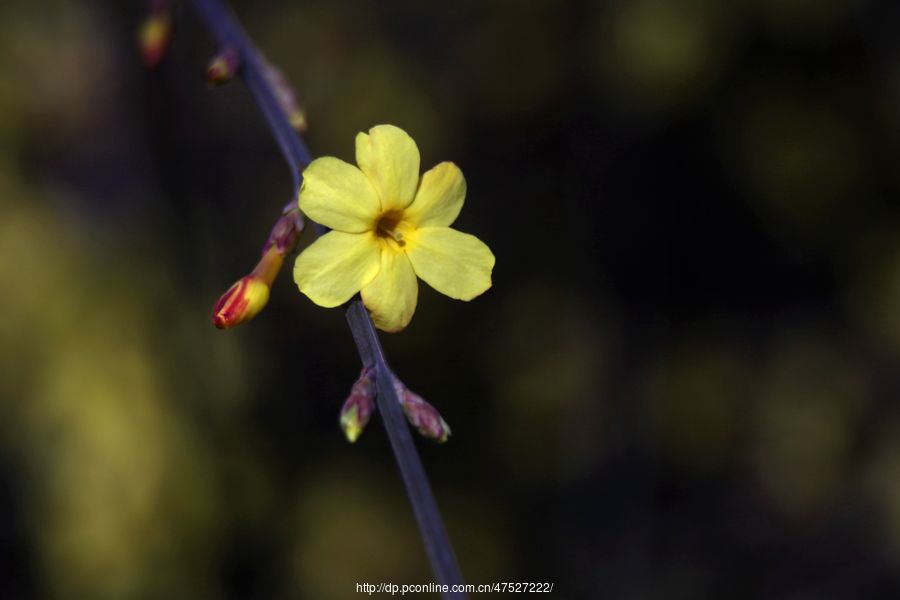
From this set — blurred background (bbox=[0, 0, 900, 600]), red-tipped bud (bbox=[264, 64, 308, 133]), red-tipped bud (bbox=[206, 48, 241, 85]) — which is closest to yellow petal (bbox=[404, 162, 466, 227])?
red-tipped bud (bbox=[264, 64, 308, 133])

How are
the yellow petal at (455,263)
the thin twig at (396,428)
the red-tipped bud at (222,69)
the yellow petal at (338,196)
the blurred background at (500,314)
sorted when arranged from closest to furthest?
the thin twig at (396,428) → the yellow petal at (338,196) → the yellow petal at (455,263) → the red-tipped bud at (222,69) → the blurred background at (500,314)

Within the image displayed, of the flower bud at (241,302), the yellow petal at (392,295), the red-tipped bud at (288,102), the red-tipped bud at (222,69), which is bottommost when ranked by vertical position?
the yellow petal at (392,295)

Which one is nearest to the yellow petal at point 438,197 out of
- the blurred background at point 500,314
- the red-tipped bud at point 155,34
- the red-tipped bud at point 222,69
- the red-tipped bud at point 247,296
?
the red-tipped bud at point 247,296

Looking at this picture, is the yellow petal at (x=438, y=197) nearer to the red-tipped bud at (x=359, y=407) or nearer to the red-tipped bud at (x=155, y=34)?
the red-tipped bud at (x=359, y=407)

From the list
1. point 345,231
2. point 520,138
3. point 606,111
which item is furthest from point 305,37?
point 345,231

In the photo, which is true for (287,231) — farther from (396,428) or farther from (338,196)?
(396,428)

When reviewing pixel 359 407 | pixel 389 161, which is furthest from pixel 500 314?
pixel 359 407
